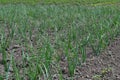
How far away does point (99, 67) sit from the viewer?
163 inches

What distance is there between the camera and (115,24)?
623 cm

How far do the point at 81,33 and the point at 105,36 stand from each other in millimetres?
598

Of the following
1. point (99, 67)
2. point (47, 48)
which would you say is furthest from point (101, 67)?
point (47, 48)

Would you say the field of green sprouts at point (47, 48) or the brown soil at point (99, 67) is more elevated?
the field of green sprouts at point (47, 48)

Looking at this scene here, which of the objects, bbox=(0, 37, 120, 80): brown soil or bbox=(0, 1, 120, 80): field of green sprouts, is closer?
bbox=(0, 1, 120, 80): field of green sprouts

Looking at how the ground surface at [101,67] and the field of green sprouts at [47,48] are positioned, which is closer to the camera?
the field of green sprouts at [47,48]

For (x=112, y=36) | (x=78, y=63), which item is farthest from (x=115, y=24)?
(x=78, y=63)

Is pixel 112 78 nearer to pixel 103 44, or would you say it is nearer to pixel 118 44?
pixel 103 44

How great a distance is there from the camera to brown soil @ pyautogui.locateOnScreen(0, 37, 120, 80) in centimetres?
379

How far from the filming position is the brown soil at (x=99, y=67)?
3.79 m

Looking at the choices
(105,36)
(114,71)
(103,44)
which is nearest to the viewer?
(114,71)

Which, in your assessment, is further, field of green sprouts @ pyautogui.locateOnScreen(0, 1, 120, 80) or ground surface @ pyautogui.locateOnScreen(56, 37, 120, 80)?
ground surface @ pyautogui.locateOnScreen(56, 37, 120, 80)

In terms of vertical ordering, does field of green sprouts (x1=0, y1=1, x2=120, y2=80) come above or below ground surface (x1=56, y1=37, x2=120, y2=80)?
above

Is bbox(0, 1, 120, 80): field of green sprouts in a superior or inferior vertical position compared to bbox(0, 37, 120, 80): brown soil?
superior
